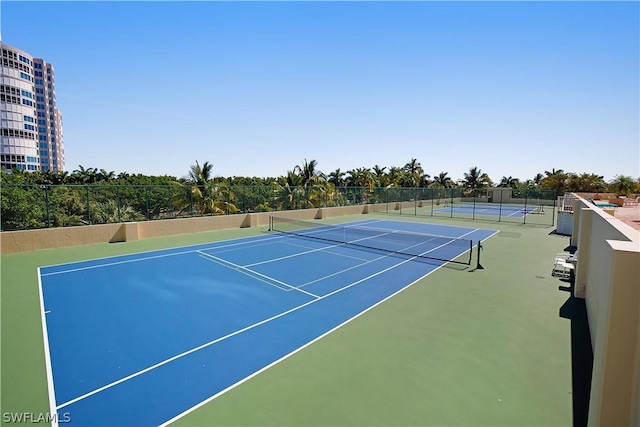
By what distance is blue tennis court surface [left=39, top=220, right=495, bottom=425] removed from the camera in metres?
4.69

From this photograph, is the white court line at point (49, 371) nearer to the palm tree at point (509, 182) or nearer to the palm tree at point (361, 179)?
the palm tree at point (361, 179)

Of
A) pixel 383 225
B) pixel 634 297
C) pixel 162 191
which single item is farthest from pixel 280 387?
pixel 383 225

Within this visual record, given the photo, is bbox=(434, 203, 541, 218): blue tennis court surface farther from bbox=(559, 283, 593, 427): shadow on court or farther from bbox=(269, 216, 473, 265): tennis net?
bbox=(559, 283, 593, 427): shadow on court

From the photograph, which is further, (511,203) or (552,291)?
(511,203)

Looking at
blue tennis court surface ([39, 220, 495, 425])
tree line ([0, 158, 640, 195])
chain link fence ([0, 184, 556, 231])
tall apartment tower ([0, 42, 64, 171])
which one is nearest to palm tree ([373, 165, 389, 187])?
tree line ([0, 158, 640, 195])

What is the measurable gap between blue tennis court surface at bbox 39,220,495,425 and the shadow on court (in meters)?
3.80

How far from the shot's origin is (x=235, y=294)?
8.75 metres

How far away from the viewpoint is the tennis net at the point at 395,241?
551 inches

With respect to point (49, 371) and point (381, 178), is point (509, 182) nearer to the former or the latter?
point (381, 178)

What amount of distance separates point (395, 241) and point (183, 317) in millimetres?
12116

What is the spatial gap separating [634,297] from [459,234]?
58.1ft

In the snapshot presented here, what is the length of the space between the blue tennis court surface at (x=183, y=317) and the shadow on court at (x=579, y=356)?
3.80m

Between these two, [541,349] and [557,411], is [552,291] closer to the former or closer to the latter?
[541,349]

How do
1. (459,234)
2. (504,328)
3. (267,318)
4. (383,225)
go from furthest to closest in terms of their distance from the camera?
(383,225) → (459,234) → (267,318) → (504,328)
